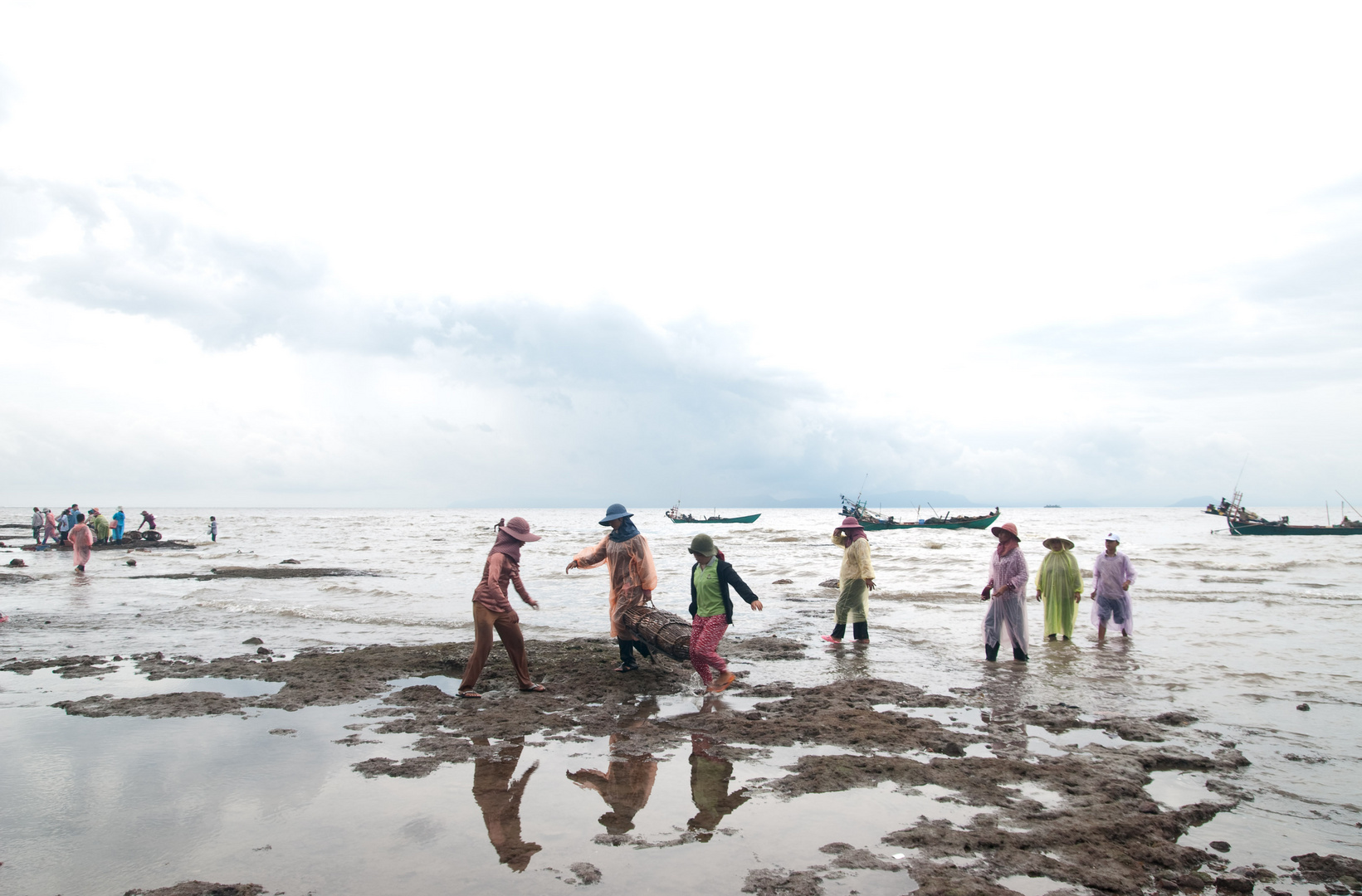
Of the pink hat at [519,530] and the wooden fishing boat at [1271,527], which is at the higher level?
the pink hat at [519,530]

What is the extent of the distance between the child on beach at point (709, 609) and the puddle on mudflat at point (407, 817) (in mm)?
2047

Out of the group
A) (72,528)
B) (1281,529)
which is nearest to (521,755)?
(72,528)

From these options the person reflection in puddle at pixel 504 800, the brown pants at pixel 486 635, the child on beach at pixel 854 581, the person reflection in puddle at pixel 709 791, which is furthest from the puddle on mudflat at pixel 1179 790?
the brown pants at pixel 486 635

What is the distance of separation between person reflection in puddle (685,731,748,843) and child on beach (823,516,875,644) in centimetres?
512

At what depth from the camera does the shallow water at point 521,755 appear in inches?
156

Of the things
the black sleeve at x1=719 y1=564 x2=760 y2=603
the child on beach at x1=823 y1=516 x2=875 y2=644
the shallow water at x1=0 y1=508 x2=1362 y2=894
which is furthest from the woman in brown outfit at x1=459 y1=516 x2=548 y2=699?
the child on beach at x1=823 y1=516 x2=875 y2=644

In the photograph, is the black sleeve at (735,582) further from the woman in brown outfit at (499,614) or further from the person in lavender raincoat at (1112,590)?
the person in lavender raincoat at (1112,590)

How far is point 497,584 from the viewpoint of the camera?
25.0 ft

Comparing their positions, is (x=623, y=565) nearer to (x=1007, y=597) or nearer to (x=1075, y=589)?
(x=1007, y=597)

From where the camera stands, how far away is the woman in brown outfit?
7.55m

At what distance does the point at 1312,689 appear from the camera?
327 inches

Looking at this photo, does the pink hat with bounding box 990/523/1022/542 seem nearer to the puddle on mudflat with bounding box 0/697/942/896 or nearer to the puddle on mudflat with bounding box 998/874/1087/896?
the puddle on mudflat with bounding box 0/697/942/896

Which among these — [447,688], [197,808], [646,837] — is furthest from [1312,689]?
[197,808]

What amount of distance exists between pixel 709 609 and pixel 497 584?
7.37 ft
